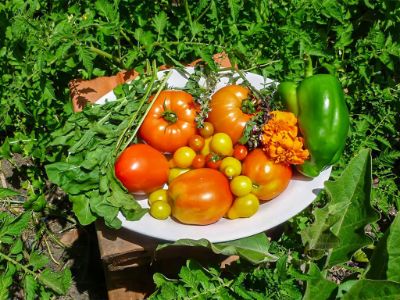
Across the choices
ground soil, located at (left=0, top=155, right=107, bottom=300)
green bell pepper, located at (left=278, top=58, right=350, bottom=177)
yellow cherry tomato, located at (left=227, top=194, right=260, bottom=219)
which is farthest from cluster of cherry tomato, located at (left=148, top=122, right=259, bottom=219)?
ground soil, located at (left=0, top=155, right=107, bottom=300)

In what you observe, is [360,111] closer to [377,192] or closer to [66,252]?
[377,192]

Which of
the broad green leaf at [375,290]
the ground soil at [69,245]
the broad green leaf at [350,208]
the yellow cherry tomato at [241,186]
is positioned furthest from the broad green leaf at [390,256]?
the ground soil at [69,245]

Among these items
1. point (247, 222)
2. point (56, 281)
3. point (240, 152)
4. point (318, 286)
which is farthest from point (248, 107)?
point (56, 281)

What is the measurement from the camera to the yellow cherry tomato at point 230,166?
6.10 ft

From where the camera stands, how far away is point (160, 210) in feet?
5.89

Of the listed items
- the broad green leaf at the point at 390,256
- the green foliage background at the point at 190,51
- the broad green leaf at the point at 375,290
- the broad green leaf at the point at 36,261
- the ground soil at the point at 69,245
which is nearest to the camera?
the broad green leaf at the point at 375,290

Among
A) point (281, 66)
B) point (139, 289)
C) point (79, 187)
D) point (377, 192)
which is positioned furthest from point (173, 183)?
point (377, 192)

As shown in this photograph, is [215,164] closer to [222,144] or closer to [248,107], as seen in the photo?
[222,144]

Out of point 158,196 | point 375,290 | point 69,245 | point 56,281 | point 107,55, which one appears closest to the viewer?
point 375,290

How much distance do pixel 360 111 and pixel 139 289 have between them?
1.19 m

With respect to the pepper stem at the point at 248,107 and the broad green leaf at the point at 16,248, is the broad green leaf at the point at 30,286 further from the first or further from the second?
the pepper stem at the point at 248,107

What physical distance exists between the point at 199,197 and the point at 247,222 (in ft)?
0.58

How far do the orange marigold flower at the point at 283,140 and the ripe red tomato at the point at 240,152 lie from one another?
95mm

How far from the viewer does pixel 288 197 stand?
6.15ft
